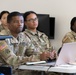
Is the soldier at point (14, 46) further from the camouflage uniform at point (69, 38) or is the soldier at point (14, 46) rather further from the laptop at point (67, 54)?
the camouflage uniform at point (69, 38)

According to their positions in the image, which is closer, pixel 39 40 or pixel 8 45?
pixel 8 45

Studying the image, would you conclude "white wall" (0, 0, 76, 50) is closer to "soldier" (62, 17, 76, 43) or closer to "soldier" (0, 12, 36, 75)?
"soldier" (62, 17, 76, 43)

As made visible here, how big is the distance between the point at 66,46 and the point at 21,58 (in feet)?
1.38

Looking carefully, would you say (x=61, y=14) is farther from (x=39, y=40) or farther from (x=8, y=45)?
(x=8, y=45)

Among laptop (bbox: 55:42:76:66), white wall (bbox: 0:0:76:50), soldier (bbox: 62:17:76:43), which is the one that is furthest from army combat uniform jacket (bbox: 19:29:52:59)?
white wall (bbox: 0:0:76:50)

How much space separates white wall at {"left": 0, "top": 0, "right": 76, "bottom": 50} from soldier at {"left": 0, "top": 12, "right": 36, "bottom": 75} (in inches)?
88.9

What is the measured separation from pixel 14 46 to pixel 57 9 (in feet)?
8.20

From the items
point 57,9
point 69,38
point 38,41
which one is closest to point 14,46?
point 38,41

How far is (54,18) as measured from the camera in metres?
4.61

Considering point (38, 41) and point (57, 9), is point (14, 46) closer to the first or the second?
point (38, 41)

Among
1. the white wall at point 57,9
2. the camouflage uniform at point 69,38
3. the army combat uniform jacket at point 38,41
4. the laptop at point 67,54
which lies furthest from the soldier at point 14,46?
the white wall at point 57,9

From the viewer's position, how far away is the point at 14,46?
7.51 feet

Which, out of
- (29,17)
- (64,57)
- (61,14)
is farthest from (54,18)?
(64,57)

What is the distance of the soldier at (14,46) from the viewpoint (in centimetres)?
206
